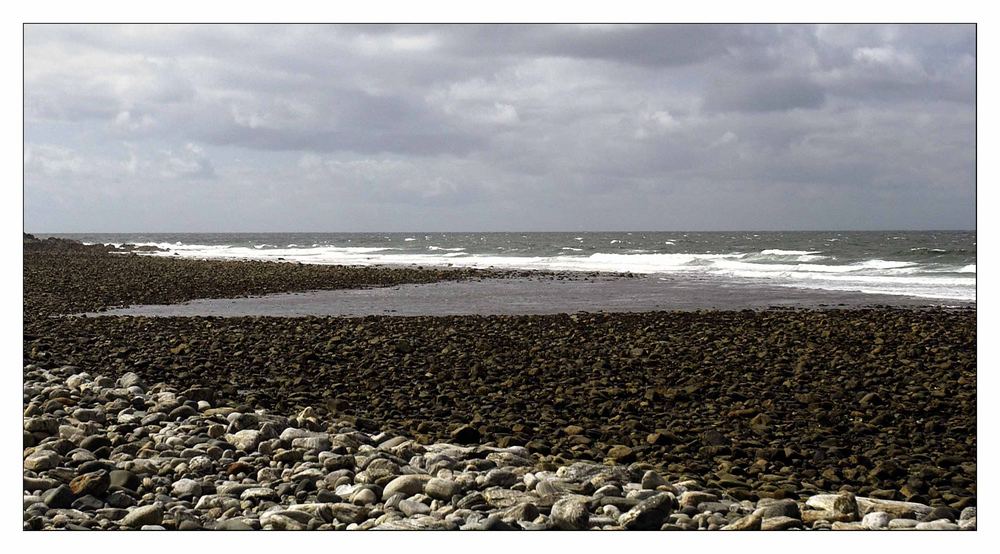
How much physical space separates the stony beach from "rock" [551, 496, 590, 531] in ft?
0.05

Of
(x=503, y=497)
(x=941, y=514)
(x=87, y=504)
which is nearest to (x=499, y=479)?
(x=503, y=497)

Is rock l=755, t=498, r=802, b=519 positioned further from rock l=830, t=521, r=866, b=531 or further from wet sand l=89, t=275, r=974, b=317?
wet sand l=89, t=275, r=974, b=317

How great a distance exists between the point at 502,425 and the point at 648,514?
9.34 ft

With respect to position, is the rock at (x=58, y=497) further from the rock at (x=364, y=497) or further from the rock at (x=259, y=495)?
the rock at (x=364, y=497)

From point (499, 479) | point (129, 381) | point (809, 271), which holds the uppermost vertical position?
point (809, 271)

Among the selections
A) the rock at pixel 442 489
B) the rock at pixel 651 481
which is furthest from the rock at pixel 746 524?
the rock at pixel 442 489

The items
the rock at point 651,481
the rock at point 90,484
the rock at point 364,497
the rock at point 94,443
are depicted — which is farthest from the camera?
the rock at point 94,443

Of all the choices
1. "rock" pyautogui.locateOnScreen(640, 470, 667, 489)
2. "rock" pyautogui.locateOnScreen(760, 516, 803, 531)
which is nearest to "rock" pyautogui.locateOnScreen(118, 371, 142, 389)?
"rock" pyautogui.locateOnScreen(640, 470, 667, 489)

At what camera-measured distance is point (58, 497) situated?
5203mm

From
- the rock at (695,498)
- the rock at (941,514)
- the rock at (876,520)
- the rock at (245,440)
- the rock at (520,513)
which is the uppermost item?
the rock at (245,440)

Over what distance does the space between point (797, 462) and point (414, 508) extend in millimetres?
3068

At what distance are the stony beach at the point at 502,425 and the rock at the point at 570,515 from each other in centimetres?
2

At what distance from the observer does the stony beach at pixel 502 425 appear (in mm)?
5090

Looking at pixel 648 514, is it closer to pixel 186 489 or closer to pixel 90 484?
pixel 186 489
